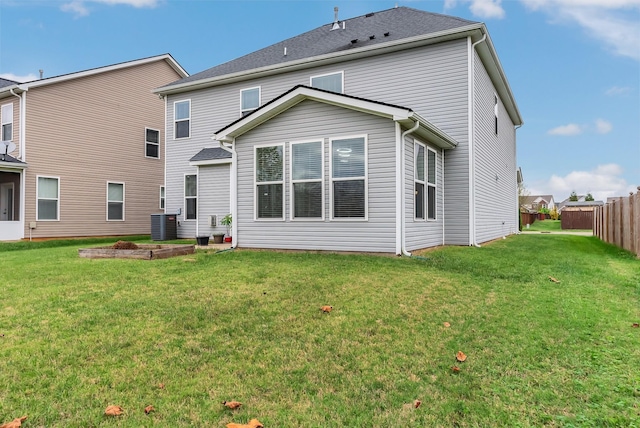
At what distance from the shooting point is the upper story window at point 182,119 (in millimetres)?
14645

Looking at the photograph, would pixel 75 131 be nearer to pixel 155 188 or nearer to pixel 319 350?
pixel 155 188

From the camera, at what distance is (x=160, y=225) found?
1347 cm

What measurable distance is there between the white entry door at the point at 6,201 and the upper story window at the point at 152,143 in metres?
5.21

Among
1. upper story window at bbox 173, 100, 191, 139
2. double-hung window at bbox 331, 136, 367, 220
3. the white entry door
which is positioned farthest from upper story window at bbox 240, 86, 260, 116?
the white entry door

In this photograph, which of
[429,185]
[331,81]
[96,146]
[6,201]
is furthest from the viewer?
[96,146]

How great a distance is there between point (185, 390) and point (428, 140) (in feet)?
26.2

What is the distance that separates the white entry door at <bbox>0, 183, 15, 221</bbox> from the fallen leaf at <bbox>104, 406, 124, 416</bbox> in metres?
16.8

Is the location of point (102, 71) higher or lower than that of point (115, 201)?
higher

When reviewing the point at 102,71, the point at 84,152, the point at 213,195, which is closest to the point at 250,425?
the point at 213,195

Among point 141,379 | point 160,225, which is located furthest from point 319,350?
point 160,225

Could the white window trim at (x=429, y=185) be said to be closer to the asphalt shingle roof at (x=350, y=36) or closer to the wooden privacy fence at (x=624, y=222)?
the asphalt shingle roof at (x=350, y=36)

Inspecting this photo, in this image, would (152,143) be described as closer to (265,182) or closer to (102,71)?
(102,71)

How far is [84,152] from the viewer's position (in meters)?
15.4

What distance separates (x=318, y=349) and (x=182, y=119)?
1359 centimetres
